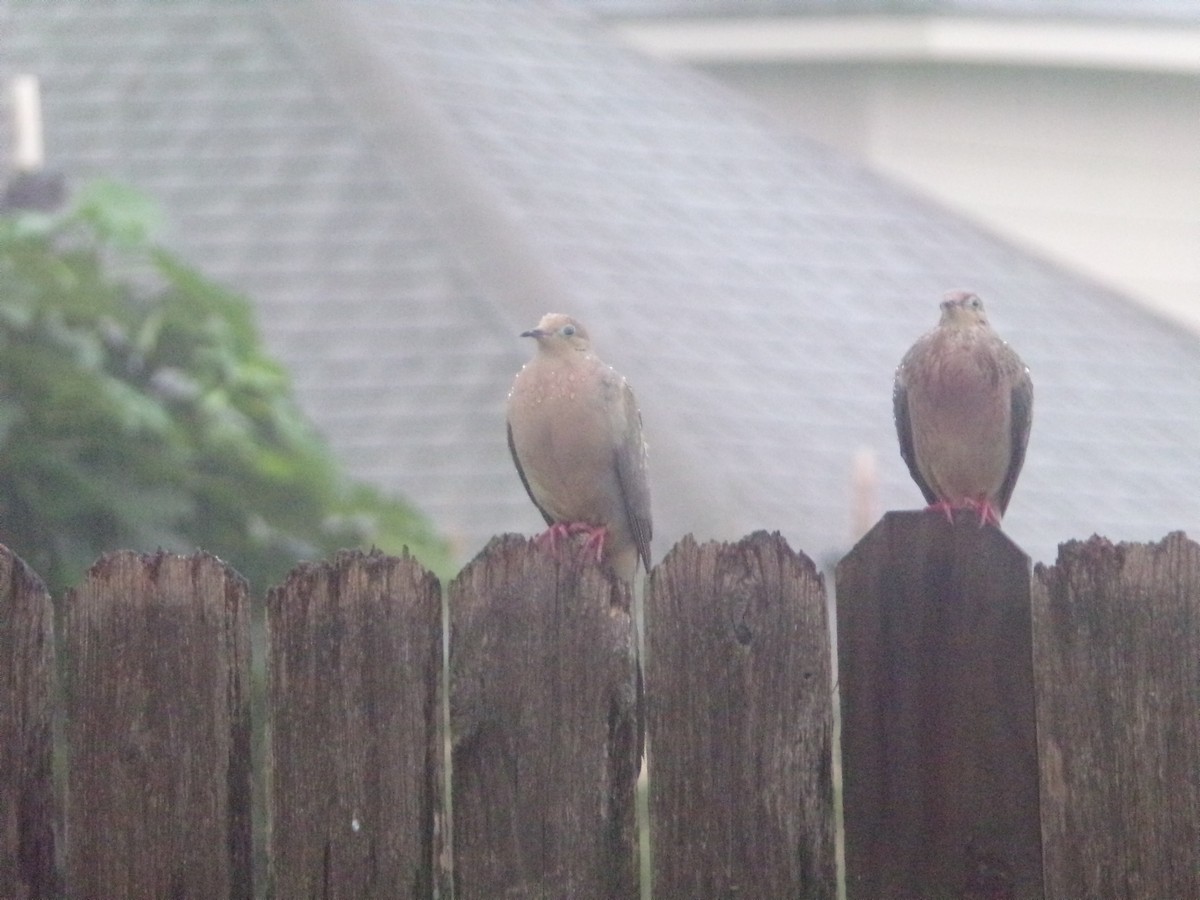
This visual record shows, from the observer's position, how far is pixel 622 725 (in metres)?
3.20

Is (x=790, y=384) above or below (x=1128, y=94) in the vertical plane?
below

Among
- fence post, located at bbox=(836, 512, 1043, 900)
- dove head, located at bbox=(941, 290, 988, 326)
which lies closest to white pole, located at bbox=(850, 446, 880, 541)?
dove head, located at bbox=(941, 290, 988, 326)

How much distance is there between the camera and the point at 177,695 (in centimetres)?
323

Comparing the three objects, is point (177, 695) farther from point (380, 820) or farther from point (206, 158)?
point (206, 158)

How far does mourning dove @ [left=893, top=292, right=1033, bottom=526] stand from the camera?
4438 millimetres

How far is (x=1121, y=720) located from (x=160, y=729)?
1.32m

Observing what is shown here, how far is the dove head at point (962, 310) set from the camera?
15.1ft

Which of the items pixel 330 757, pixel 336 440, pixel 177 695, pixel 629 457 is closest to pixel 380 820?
pixel 330 757

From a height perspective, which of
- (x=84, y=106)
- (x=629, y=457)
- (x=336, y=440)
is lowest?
(x=629, y=457)

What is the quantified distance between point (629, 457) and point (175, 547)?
4.94ft

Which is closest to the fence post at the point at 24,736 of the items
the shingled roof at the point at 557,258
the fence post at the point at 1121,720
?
the fence post at the point at 1121,720

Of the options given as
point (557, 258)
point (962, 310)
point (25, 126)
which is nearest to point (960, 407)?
point (962, 310)

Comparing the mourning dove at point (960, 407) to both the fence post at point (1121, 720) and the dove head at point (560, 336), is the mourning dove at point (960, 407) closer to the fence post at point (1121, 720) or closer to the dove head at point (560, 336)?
the dove head at point (560, 336)

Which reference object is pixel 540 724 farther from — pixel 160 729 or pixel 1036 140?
pixel 1036 140
